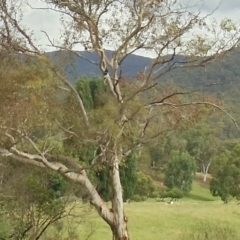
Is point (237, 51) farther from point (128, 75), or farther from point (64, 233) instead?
point (64, 233)

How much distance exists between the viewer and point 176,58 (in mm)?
10594

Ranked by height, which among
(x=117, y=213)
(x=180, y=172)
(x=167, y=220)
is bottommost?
(x=167, y=220)

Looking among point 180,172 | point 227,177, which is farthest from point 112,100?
point 180,172

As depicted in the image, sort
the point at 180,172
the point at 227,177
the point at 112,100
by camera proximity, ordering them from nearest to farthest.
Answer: the point at 112,100 → the point at 227,177 → the point at 180,172

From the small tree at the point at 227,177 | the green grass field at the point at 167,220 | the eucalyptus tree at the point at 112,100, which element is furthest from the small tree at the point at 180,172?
the eucalyptus tree at the point at 112,100

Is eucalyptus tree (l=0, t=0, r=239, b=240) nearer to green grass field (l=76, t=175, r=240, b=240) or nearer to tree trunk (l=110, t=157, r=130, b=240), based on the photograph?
tree trunk (l=110, t=157, r=130, b=240)

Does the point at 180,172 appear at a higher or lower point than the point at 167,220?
higher

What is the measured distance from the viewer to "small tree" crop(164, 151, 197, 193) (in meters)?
51.4

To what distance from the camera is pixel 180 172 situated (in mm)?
51219

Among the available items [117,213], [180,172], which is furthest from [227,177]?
[117,213]

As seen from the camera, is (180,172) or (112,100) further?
(180,172)

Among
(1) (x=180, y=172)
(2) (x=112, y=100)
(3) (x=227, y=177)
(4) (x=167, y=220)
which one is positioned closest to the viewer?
(2) (x=112, y=100)

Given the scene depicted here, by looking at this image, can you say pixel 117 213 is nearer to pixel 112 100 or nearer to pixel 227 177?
pixel 112 100

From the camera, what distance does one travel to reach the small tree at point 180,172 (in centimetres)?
5142
